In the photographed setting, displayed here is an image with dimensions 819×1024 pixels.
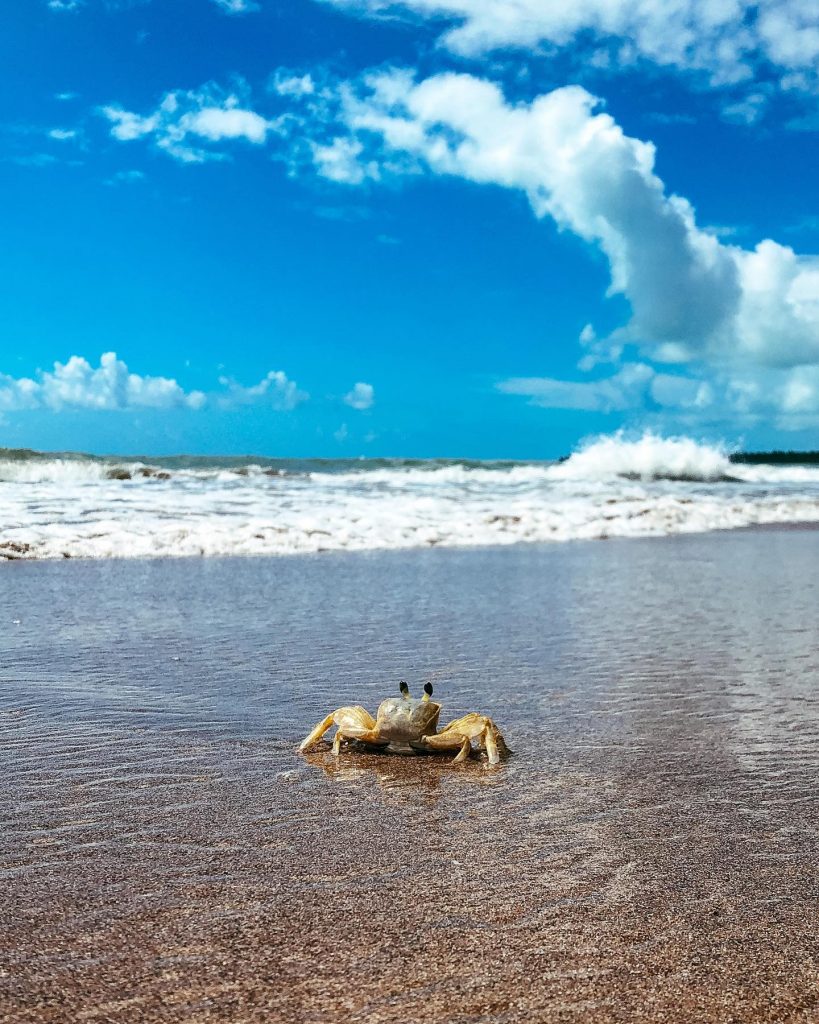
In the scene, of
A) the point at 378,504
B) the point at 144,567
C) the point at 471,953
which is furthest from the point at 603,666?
the point at 378,504

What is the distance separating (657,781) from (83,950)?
1808 millimetres

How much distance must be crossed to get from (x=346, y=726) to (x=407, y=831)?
779 millimetres

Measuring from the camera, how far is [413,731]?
3332 mm

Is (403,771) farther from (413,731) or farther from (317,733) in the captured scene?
(317,733)

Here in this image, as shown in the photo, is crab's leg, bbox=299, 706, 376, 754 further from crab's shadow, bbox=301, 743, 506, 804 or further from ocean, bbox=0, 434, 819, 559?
ocean, bbox=0, 434, 819, 559

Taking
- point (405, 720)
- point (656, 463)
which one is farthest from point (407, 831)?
point (656, 463)

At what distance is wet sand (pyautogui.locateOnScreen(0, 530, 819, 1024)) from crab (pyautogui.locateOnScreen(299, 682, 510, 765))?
6 cm

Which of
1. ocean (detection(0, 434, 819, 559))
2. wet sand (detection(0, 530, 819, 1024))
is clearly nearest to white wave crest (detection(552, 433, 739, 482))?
ocean (detection(0, 434, 819, 559))

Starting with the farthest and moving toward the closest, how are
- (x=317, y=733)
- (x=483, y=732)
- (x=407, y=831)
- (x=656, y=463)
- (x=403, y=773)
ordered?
(x=656, y=463) → (x=317, y=733) → (x=483, y=732) → (x=403, y=773) → (x=407, y=831)

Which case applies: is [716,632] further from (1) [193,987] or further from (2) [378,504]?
(2) [378,504]

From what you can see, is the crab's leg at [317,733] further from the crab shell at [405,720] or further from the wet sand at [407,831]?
the crab shell at [405,720]

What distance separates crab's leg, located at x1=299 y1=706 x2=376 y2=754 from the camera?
11.0 feet

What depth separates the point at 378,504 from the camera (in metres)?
15.1

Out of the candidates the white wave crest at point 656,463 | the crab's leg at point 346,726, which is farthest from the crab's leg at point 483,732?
the white wave crest at point 656,463
